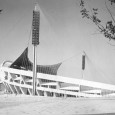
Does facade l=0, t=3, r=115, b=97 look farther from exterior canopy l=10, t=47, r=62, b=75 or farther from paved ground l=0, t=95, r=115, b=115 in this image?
paved ground l=0, t=95, r=115, b=115

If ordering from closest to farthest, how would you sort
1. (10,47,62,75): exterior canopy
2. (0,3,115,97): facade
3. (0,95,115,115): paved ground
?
(0,95,115,115): paved ground < (0,3,115,97): facade < (10,47,62,75): exterior canopy

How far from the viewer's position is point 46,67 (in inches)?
2628

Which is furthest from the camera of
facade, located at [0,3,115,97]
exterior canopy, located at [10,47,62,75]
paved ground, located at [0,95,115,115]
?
exterior canopy, located at [10,47,62,75]

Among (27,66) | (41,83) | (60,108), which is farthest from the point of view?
(27,66)

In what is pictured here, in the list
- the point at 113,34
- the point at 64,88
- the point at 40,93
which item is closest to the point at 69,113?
the point at 113,34

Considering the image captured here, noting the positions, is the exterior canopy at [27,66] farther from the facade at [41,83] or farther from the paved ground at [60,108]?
the paved ground at [60,108]

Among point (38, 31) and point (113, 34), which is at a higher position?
point (38, 31)

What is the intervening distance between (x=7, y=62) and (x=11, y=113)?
175 feet

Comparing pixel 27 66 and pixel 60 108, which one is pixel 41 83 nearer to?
pixel 27 66

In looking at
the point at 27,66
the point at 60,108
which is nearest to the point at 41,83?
the point at 27,66

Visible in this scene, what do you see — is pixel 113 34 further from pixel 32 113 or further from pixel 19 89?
pixel 19 89

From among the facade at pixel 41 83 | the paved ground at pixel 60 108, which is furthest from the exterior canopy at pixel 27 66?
the paved ground at pixel 60 108

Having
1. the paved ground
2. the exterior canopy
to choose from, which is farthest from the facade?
the paved ground

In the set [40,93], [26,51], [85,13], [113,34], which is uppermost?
[26,51]
